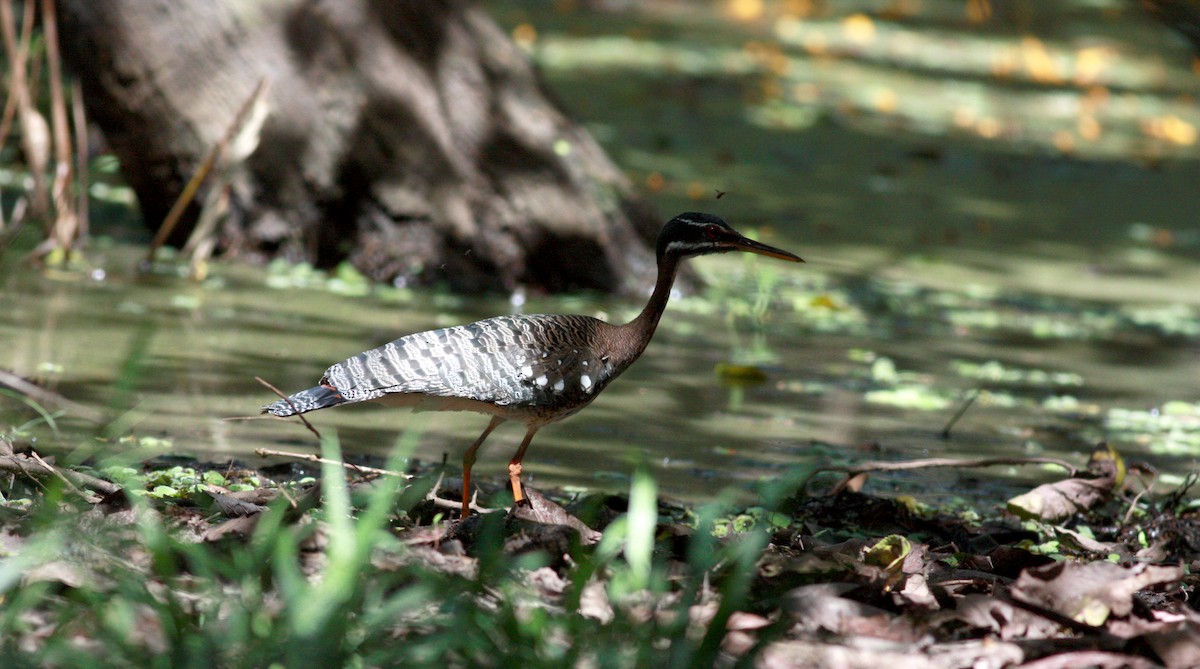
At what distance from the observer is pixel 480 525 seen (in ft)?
11.9

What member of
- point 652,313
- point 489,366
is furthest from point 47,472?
point 652,313

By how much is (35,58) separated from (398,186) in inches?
71.0

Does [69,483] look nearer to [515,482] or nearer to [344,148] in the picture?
→ [515,482]

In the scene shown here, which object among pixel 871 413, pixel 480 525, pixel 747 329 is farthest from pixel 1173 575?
pixel 747 329

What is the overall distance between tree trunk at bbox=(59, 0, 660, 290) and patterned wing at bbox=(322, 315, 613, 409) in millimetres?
3165

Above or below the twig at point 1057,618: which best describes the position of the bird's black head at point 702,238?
above

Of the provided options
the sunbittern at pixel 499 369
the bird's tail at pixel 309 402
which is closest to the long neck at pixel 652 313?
the sunbittern at pixel 499 369

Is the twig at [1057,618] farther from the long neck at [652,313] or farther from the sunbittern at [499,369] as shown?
the long neck at [652,313]

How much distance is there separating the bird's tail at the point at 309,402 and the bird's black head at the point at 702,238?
125 cm

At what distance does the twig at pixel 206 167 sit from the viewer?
7.00 m

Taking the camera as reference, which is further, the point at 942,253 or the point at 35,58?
the point at 942,253

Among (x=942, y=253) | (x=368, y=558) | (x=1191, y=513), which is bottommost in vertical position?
(x=942, y=253)

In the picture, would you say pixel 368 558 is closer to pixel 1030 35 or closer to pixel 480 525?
pixel 480 525

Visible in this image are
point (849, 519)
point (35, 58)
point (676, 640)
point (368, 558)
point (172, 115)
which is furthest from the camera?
point (172, 115)
